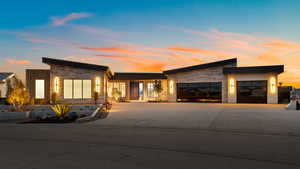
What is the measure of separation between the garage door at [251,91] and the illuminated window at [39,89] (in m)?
21.5

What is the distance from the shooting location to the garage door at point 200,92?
20.7 metres

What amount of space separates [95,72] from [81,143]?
1496cm

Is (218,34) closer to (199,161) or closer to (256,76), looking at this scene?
(256,76)

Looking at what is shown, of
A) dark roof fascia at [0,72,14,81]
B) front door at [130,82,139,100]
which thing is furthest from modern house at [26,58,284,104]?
dark roof fascia at [0,72,14,81]

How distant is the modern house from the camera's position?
18016mm

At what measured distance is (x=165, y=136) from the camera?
545 cm

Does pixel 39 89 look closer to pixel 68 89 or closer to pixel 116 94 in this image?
pixel 68 89

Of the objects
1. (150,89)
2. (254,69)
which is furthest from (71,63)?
(254,69)

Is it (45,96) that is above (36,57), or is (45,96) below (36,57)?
below

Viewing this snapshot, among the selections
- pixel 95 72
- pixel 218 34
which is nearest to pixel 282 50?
pixel 218 34

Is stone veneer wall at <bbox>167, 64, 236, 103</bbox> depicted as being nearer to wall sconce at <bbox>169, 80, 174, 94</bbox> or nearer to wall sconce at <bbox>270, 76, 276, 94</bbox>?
wall sconce at <bbox>169, 80, 174, 94</bbox>

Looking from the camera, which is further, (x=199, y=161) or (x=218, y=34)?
(x=218, y=34)

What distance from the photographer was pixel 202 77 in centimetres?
2122

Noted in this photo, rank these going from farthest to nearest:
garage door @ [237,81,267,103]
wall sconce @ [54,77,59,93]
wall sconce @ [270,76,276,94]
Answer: garage door @ [237,81,267,103], wall sconce @ [270,76,276,94], wall sconce @ [54,77,59,93]
